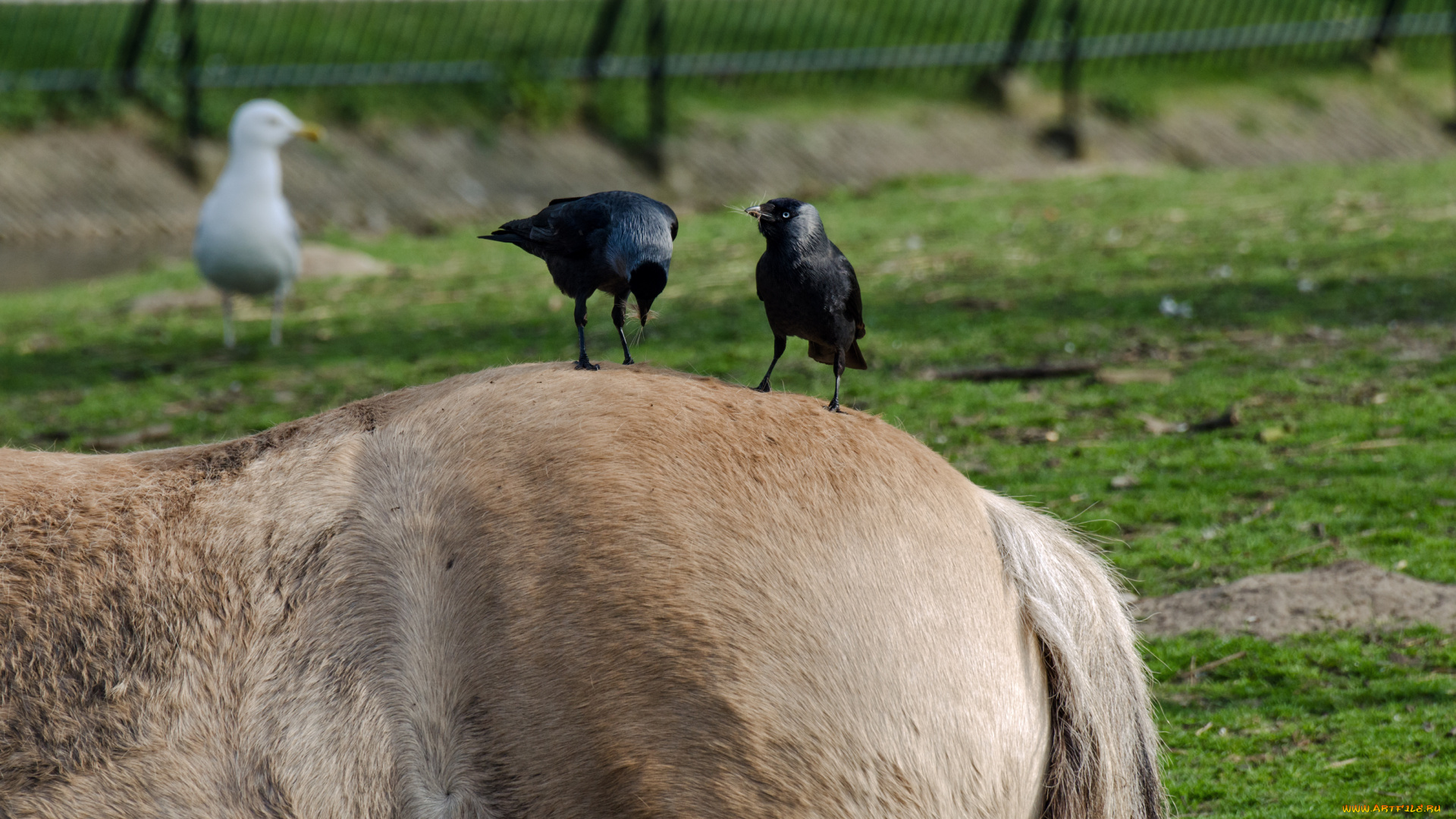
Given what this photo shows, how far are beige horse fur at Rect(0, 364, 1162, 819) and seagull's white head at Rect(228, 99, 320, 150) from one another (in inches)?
223

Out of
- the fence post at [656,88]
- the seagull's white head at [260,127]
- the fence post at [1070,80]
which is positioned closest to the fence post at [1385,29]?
the fence post at [1070,80]

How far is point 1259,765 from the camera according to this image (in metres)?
2.72

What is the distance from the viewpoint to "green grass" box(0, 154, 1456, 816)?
300cm

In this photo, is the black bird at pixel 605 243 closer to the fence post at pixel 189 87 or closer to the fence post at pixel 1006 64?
the fence post at pixel 189 87

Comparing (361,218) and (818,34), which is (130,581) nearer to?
(361,218)

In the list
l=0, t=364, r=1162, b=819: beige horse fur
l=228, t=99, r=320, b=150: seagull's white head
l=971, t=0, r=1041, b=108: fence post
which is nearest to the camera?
l=0, t=364, r=1162, b=819: beige horse fur

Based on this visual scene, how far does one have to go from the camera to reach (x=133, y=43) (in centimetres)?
1161

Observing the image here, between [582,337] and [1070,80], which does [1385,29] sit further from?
[582,337]

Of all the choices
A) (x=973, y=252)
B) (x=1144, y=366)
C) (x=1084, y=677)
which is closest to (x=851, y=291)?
(x=1084, y=677)

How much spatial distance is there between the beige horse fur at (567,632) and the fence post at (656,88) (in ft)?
35.0

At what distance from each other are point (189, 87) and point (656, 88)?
4.21 metres

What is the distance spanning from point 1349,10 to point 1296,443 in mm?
13319

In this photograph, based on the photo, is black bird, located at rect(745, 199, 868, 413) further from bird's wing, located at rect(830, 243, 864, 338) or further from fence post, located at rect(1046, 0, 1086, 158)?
fence post, located at rect(1046, 0, 1086, 158)

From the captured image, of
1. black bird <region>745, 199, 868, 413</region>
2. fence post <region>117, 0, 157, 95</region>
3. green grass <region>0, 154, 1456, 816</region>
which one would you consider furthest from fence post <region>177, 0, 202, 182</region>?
black bird <region>745, 199, 868, 413</region>
